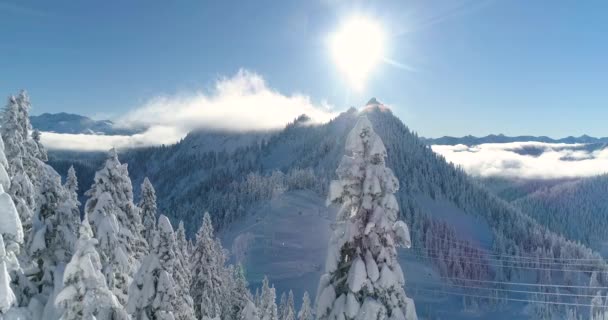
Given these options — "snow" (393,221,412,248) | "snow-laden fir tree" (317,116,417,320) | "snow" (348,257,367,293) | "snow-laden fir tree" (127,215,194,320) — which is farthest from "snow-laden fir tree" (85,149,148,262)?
"snow" (393,221,412,248)

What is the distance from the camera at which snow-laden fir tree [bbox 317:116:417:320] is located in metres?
14.9

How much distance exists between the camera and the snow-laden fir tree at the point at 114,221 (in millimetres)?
21688

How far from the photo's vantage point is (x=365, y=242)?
15.3m

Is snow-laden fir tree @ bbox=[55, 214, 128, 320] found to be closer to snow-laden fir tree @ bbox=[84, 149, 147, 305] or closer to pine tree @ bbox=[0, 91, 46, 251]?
pine tree @ bbox=[0, 91, 46, 251]

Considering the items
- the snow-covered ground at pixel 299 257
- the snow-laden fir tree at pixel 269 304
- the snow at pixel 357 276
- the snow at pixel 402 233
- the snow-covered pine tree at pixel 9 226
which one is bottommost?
the snow-covered ground at pixel 299 257

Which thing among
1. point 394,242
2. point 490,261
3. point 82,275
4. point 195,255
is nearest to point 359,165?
point 394,242

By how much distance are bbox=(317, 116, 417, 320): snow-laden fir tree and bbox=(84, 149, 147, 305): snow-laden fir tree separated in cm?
1058

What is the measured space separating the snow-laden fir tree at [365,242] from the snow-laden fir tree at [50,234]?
10.0 metres

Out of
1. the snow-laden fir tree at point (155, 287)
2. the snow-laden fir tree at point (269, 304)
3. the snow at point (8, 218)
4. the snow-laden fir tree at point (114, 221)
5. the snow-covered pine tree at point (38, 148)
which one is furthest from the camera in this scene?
the snow-laden fir tree at point (269, 304)

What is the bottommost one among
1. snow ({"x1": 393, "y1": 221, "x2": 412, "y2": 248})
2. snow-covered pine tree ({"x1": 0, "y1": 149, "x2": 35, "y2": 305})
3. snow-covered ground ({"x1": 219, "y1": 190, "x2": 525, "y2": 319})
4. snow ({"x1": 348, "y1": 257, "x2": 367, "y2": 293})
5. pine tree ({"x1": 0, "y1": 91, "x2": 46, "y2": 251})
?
snow-covered ground ({"x1": 219, "y1": 190, "x2": 525, "y2": 319})

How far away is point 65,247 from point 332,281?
10.4 meters

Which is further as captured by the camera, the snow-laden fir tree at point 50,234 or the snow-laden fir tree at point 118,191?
the snow-laden fir tree at point 118,191

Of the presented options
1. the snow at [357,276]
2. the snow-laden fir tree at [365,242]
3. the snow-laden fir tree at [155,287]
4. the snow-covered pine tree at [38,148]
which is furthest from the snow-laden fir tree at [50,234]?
the snow at [357,276]

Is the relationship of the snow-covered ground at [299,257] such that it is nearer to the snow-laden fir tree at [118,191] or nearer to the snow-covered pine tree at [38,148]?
the snow-laden fir tree at [118,191]
